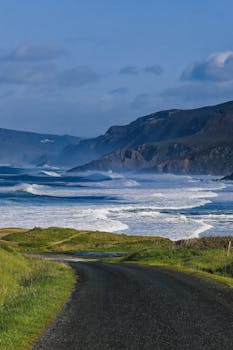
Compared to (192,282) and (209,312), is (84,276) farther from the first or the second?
(209,312)

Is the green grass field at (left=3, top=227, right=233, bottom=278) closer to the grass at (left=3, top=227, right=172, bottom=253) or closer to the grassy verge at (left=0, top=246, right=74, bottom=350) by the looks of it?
the grass at (left=3, top=227, right=172, bottom=253)

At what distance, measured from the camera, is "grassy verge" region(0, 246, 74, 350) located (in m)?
12.7

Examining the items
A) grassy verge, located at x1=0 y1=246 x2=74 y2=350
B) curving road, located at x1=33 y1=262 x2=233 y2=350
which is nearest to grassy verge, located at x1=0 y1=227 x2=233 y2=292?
grassy verge, located at x1=0 y1=246 x2=74 y2=350

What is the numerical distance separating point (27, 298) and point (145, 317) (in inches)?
155

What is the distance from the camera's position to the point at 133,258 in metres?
42.9

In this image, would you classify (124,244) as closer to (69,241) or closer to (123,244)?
(123,244)

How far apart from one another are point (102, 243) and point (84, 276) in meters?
30.8

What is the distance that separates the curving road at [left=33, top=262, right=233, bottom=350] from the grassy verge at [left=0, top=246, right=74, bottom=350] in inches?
13.8

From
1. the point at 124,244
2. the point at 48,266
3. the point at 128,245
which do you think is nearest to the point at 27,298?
the point at 48,266

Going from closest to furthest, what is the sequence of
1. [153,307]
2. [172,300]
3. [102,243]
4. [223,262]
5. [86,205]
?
[153,307] → [172,300] → [223,262] → [102,243] → [86,205]

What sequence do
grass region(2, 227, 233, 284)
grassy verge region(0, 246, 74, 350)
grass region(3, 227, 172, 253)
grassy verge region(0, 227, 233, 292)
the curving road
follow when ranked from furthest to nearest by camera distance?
grass region(3, 227, 172, 253), grass region(2, 227, 233, 284), grassy verge region(0, 227, 233, 292), grassy verge region(0, 246, 74, 350), the curving road

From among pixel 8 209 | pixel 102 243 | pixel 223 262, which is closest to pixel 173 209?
pixel 8 209

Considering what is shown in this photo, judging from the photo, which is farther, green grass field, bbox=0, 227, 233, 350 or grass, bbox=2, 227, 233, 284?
grass, bbox=2, 227, 233, 284

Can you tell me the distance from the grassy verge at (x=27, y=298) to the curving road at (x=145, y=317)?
35 centimetres
